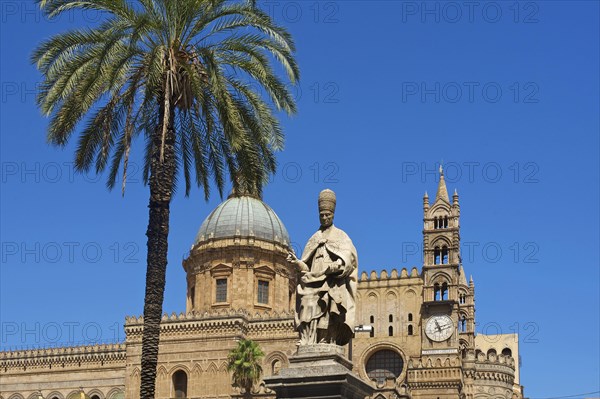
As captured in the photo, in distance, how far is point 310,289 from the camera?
1229 centimetres

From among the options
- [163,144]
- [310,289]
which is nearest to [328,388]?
[310,289]

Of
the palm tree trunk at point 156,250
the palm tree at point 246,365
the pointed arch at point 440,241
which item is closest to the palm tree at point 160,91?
the palm tree trunk at point 156,250

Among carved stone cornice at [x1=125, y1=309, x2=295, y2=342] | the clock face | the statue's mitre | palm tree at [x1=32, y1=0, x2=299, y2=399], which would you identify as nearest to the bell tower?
the clock face

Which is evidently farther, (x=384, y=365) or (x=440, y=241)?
(x=440, y=241)

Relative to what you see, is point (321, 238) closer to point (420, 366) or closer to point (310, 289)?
point (310, 289)

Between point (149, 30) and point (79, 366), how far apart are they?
187ft

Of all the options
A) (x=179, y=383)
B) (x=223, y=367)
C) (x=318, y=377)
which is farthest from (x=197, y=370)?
(x=318, y=377)

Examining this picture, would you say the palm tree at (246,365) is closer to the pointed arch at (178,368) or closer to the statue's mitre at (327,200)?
the pointed arch at (178,368)

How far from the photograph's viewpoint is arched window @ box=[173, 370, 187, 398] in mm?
66875

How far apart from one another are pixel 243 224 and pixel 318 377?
61.1m

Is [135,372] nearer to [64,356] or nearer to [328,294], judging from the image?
[64,356]

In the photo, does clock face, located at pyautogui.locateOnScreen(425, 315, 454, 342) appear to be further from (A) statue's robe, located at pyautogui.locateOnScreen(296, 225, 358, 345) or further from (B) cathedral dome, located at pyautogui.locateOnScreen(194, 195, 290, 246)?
(A) statue's robe, located at pyautogui.locateOnScreen(296, 225, 358, 345)

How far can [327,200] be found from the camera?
1270 centimetres

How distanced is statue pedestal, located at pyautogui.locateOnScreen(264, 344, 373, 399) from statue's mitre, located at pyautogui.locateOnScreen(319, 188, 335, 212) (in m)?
1.86
